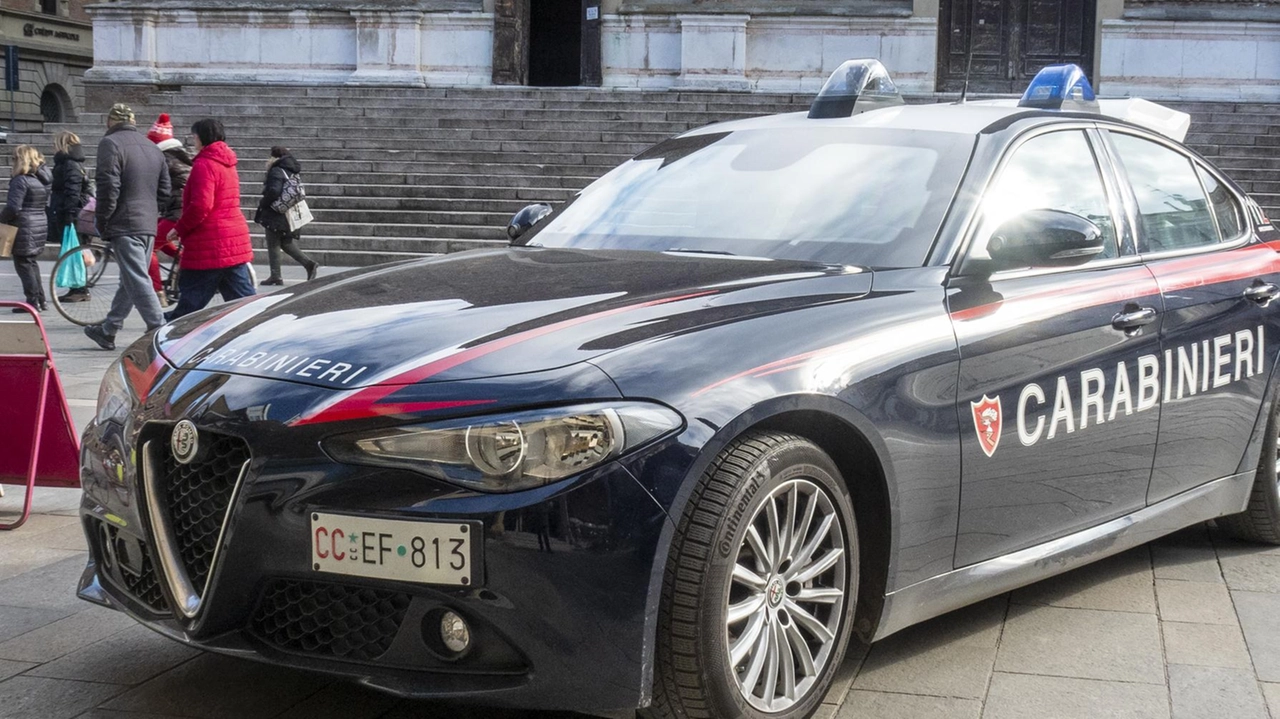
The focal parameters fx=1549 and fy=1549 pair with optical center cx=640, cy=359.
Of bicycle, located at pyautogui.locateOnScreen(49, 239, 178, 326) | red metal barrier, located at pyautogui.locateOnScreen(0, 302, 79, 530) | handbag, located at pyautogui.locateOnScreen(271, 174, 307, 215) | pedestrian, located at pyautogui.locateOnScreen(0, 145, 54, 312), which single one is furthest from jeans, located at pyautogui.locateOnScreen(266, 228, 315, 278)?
red metal barrier, located at pyautogui.locateOnScreen(0, 302, 79, 530)

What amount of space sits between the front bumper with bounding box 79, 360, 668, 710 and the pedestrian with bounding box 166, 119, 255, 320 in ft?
22.0

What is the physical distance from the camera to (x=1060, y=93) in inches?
203

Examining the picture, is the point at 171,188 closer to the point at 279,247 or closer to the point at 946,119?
the point at 279,247

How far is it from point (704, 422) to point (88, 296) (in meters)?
10.7

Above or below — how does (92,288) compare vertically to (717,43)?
below

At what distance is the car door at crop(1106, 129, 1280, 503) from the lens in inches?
181

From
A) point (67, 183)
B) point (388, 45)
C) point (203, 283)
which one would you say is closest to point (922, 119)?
point (203, 283)

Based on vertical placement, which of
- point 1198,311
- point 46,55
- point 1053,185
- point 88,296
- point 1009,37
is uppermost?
point 46,55

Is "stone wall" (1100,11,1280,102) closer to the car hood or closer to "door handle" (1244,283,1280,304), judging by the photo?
"door handle" (1244,283,1280,304)

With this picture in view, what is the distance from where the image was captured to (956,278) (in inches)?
156

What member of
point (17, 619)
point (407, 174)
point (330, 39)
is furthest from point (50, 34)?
point (17, 619)

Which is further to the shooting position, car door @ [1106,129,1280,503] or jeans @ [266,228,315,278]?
jeans @ [266,228,315,278]

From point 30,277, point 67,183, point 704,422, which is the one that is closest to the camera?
point 704,422

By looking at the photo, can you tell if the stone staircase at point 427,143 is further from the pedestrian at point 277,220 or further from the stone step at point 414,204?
A: the pedestrian at point 277,220
